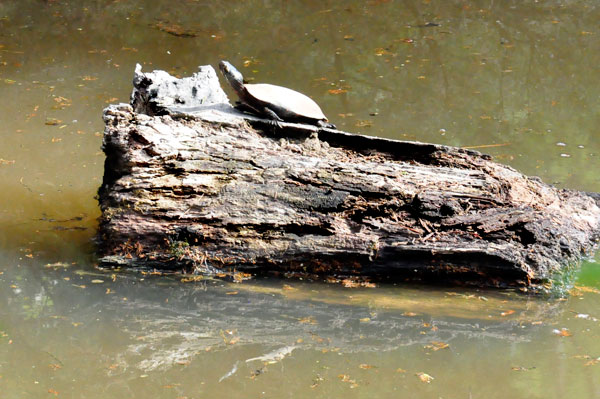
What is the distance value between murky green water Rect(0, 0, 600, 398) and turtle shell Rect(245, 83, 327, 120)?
120cm

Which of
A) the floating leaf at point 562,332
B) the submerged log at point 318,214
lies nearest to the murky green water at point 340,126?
the floating leaf at point 562,332

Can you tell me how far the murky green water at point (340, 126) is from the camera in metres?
3.03

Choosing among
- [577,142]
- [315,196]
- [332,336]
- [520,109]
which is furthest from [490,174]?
[520,109]

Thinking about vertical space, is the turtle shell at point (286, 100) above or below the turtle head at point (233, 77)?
below

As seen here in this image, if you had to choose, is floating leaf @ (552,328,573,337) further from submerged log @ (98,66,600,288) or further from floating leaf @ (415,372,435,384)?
floating leaf @ (415,372,435,384)

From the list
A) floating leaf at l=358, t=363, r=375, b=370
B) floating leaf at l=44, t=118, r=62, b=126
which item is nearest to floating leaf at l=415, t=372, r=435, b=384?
floating leaf at l=358, t=363, r=375, b=370

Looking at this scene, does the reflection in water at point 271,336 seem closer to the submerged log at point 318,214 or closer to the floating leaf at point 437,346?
the floating leaf at point 437,346

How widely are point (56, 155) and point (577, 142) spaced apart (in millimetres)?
4212

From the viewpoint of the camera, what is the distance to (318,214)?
3.91 meters

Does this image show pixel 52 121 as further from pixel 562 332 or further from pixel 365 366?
pixel 562 332

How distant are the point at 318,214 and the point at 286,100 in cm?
92

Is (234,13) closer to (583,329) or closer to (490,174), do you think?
(490,174)

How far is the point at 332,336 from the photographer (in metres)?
3.30

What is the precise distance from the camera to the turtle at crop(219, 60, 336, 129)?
14.6 feet
